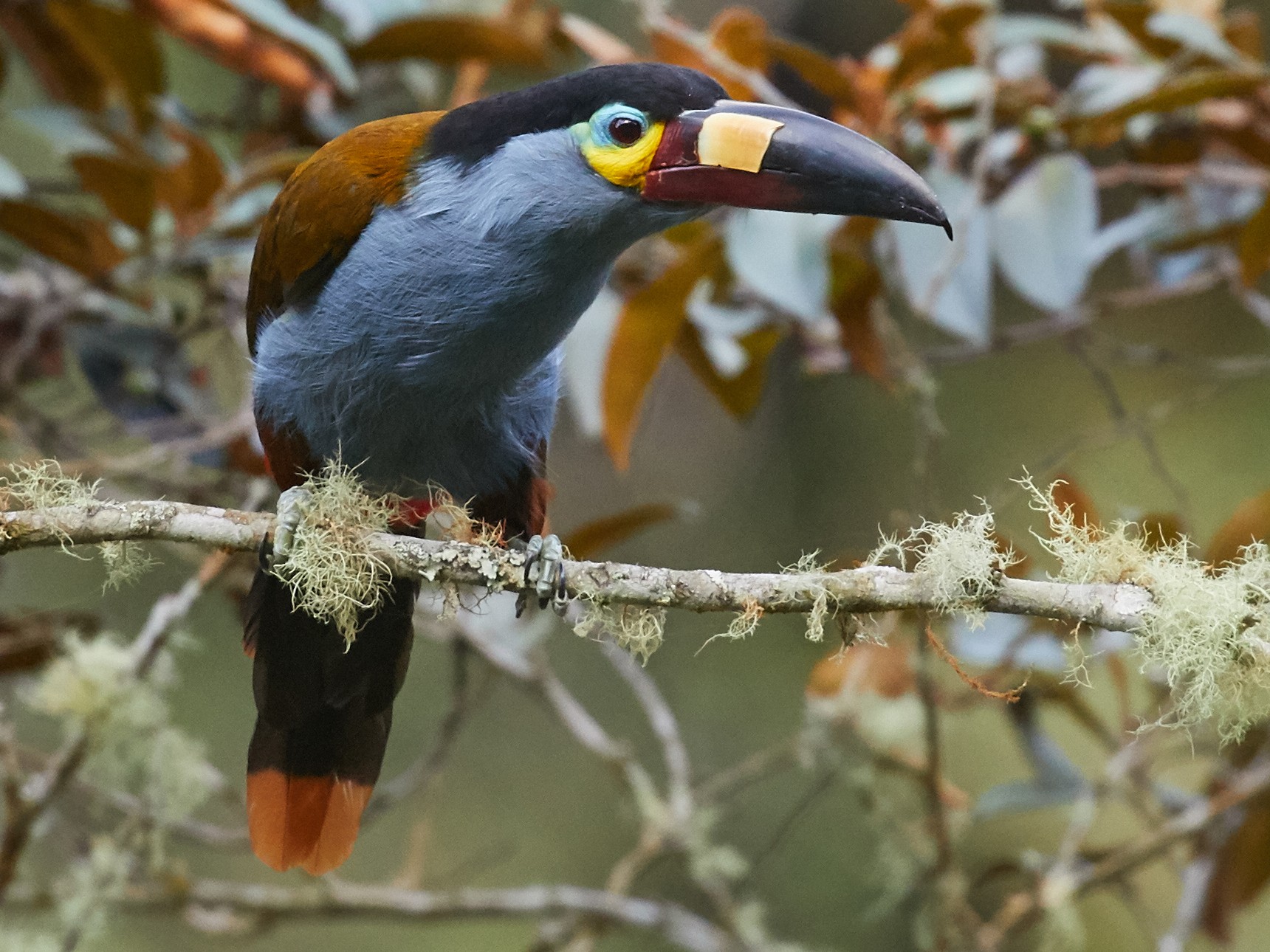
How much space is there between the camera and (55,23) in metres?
2.70

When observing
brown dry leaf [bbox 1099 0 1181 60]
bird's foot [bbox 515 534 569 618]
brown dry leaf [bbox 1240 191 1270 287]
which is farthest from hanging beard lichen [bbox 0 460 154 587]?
brown dry leaf [bbox 1099 0 1181 60]

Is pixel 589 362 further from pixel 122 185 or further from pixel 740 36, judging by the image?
pixel 122 185

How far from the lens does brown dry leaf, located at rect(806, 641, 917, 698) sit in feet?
8.56

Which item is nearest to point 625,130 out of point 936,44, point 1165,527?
point 936,44

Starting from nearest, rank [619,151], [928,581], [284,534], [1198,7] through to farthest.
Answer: [928,581] < [284,534] < [619,151] < [1198,7]

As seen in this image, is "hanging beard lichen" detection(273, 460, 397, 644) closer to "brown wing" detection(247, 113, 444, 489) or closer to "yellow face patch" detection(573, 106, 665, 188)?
"brown wing" detection(247, 113, 444, 489)

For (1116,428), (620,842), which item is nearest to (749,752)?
(620,842)

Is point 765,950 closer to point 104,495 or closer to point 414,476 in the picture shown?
point 414,476

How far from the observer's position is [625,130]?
1.75m

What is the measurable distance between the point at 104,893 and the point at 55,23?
1730 mm

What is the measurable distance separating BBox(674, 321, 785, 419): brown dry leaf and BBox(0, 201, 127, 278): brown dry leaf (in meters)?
1.12

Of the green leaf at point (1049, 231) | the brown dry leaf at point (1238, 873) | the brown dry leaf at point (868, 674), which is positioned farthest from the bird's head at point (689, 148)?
the brown dry leaf at point (1238, 873)

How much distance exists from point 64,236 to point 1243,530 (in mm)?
2129

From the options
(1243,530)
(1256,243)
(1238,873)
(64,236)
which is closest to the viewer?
(1243,530)
